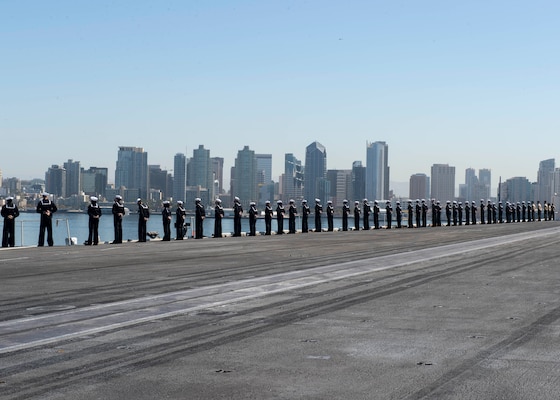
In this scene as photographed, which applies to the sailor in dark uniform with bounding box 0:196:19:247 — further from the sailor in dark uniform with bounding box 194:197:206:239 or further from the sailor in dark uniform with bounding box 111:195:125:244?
the sailor in dark uniform with bounding box 194:197:206:239

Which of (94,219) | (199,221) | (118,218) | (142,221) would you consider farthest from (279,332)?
(199,221)

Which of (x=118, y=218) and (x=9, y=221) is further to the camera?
(x=118, y=218)

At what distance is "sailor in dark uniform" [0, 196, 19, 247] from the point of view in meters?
30.4

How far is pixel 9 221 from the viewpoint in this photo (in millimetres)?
30562

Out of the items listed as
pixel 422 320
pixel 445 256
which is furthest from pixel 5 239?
pixel 422 320

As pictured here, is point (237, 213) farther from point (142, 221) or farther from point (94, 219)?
point (94, 219)

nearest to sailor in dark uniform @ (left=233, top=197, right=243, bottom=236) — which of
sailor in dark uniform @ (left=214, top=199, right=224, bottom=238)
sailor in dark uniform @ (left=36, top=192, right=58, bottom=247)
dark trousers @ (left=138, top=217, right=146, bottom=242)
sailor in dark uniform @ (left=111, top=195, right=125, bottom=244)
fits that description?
sailor in dark uniform @ (left=214, top=199, right=224, bottom=238)

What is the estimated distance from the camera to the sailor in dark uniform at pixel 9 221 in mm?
30375

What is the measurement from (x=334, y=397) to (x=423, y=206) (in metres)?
56.9

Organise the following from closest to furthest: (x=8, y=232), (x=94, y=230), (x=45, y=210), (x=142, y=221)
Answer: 1. (x=8, y=232)
2. (x=45, y=210)
3. (x=94, y=230)
4. (x=142, y=221)

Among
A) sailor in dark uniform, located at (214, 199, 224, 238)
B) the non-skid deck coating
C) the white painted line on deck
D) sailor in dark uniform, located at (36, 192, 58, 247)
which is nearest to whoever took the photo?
the non-skid deck coating

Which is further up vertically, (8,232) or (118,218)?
(118,218)

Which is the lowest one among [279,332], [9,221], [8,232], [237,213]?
[279,332]

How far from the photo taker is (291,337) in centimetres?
964
